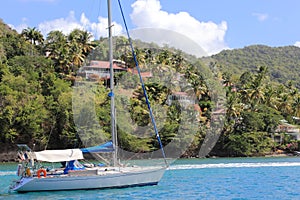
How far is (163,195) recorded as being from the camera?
23.7 m

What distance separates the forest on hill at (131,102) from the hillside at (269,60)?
59.5 metres

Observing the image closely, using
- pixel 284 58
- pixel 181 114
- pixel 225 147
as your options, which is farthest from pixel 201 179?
pixel 284 58

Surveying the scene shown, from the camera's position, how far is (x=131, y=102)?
63.9 m

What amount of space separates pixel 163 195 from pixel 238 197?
3.98 m

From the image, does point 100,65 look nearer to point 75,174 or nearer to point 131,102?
point 131,102

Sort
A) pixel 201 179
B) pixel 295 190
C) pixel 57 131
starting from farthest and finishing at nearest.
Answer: pixel 57 131 → pixel 201 179 → pixel 295 190

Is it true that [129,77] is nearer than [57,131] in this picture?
No

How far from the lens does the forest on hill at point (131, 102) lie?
61.1 m

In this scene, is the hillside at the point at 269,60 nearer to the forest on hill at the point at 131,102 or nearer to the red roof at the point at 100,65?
the forest on hill at the point at 131,102

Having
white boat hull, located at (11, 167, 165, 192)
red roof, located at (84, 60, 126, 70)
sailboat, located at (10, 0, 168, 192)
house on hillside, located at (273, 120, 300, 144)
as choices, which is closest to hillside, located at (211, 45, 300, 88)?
house on hillside, located at (273, 120, 300, 144)

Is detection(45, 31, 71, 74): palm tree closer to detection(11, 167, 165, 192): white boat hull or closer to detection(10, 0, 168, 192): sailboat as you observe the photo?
detection(10, 0, 168, 192): sailboat

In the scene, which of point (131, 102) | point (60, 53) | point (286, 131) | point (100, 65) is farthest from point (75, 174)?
point (286, 131)

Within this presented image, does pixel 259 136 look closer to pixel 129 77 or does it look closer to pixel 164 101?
pixel 164 101

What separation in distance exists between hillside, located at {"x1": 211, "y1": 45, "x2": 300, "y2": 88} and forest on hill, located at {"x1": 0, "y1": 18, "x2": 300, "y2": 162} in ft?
195
